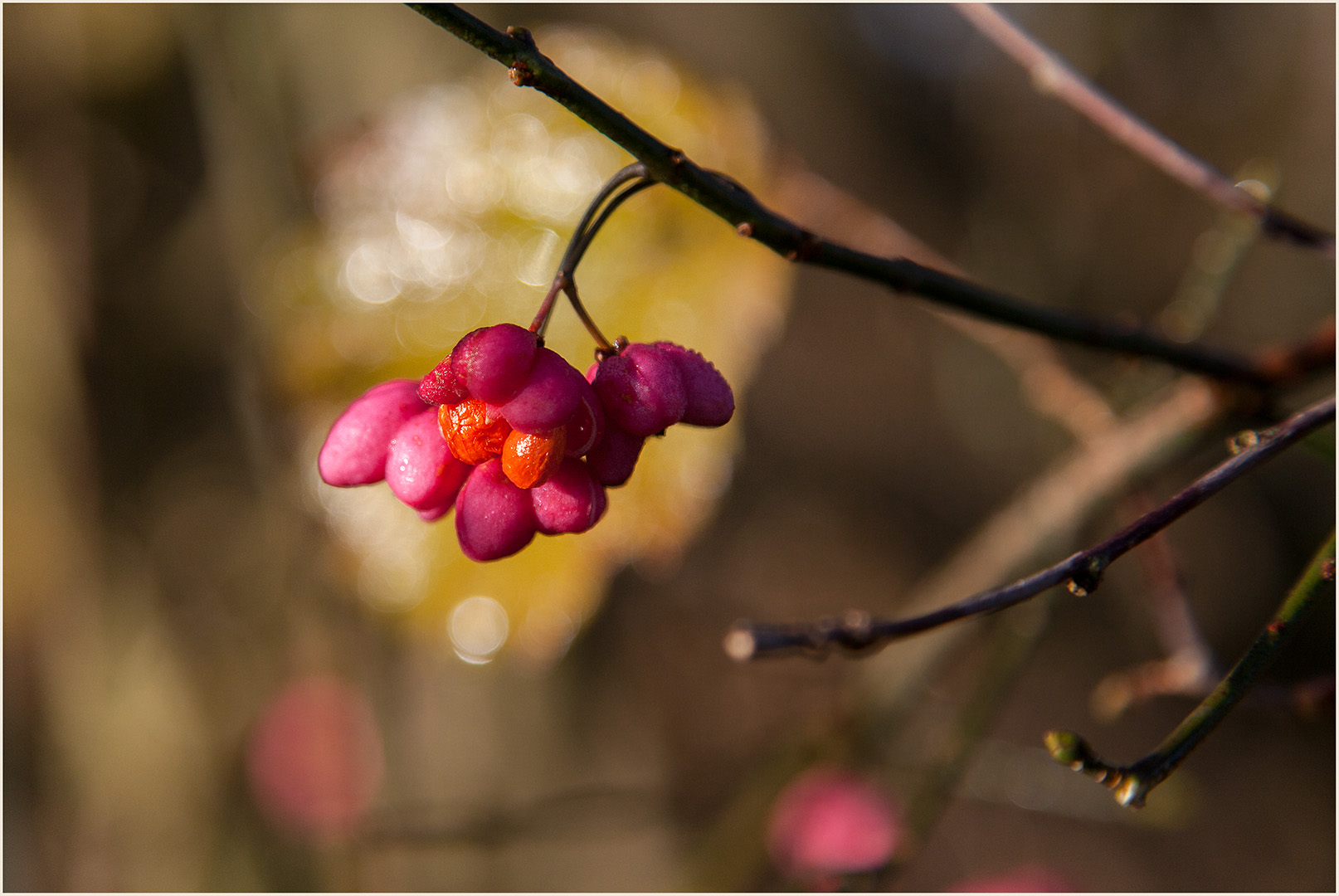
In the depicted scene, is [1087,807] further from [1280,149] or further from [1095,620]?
[1280,149]

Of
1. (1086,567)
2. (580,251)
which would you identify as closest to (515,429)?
(580,251)

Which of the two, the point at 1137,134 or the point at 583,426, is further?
the point at 1137,134

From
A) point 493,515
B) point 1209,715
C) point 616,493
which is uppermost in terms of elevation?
point 616,493

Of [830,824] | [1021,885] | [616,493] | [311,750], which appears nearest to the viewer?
[616,493]

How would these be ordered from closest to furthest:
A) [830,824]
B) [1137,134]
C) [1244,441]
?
[1244,441] < [1137,134] < [830,824]

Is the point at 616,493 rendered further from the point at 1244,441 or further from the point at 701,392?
the point at 1244,441

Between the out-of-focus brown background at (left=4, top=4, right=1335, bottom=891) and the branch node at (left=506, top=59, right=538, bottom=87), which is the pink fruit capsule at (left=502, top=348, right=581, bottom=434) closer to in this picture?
the branch node at (left=506, top=59, right=538, bottom=87)
